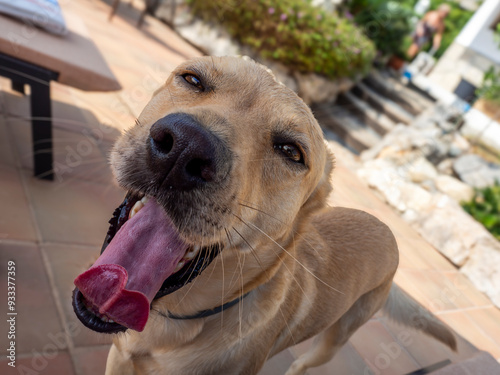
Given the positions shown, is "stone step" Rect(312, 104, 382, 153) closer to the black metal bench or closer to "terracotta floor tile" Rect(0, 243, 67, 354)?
the black metal bench

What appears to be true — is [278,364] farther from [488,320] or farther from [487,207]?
[487,207]

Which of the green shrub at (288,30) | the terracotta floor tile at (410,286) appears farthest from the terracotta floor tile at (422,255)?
the green shrub at (288,30)

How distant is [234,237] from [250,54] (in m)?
8.74

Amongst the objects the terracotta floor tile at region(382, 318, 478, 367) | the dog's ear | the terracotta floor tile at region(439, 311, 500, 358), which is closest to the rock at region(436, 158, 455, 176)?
the terracotta floor tile at region(439, 311, 500, 358)

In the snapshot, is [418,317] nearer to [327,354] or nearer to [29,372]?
[327,354]

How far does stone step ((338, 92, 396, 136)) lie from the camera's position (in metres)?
10.1

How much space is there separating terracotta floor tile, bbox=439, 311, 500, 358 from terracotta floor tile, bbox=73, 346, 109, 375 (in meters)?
3.66

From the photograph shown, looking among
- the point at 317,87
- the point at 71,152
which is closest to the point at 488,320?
the point at 71,152

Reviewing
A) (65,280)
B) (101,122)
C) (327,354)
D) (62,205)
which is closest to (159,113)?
(65,280)

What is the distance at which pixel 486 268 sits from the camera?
5.79 meters

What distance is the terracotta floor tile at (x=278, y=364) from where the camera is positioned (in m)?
2.66

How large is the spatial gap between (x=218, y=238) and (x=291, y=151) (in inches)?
23.4

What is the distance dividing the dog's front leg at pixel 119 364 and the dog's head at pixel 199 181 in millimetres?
539

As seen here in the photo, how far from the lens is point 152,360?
173 centimetres
